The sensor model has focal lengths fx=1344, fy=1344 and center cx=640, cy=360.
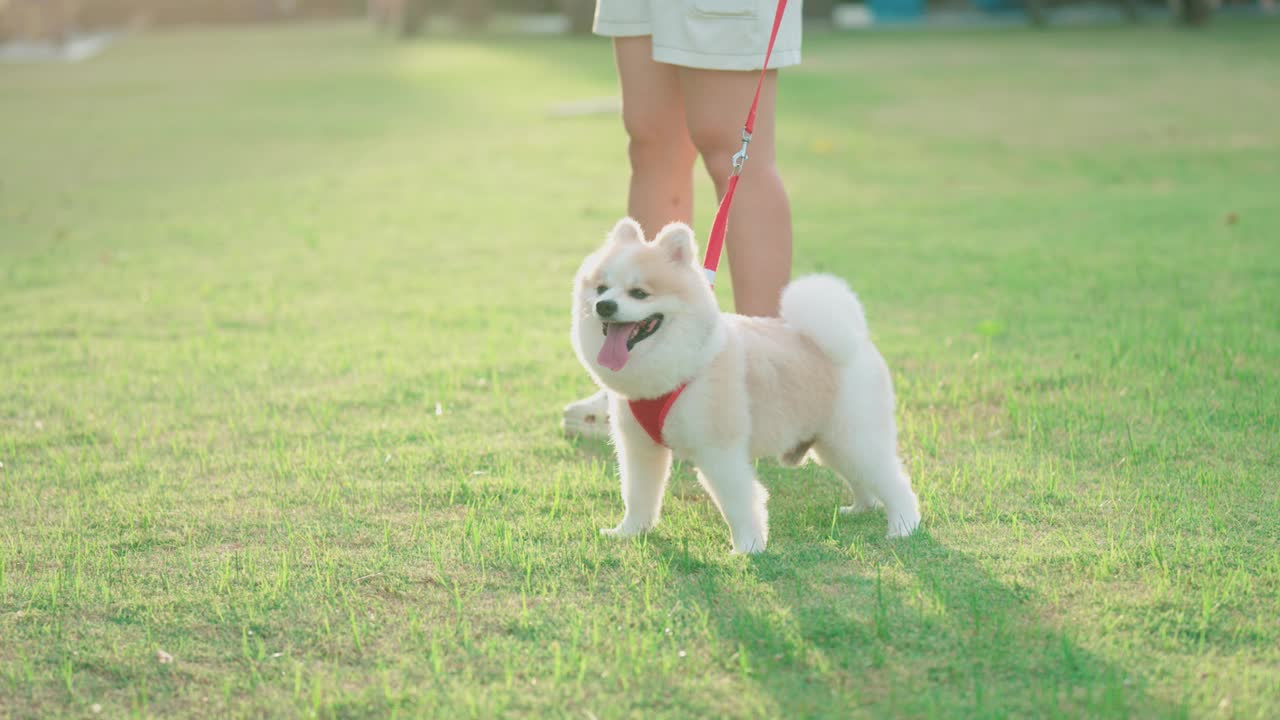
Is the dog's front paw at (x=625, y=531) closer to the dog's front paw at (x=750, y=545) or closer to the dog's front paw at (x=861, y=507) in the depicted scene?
the dog's front paw at (x=750, y=545)

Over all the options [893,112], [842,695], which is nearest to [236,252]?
[842,695]

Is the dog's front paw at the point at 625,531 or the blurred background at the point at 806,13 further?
the blurred background at the point at 806,13

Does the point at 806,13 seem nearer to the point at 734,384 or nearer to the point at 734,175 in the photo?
the point at 734,175

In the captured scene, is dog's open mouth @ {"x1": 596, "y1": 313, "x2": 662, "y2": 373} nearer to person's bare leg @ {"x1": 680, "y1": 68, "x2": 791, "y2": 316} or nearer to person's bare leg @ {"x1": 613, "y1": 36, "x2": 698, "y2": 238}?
person's bare leg @ {"x1": 680, "y1": 68, "x2": 791, "y2": 316}

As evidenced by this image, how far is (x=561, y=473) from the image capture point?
3.94 m

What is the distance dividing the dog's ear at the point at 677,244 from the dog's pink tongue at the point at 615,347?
198mm

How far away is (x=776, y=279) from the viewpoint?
421 cm

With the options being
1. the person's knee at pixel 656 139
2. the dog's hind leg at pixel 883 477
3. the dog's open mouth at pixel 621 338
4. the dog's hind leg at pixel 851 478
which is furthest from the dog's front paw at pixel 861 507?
the person's knee at pixel 656 139

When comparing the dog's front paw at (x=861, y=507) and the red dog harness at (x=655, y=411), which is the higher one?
the red dog harness at (x=655, y=411)

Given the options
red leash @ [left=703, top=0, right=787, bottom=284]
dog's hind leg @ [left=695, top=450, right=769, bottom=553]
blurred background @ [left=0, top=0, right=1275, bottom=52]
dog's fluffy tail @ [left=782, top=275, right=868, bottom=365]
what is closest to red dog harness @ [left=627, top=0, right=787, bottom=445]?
red leash @ [left=703, top=0, right=787, bottom=284]

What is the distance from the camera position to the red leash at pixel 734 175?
373 centimetres

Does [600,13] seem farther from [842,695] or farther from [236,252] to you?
[236,252]

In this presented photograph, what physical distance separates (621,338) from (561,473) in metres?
0.96

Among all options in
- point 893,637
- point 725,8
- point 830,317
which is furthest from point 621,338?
point 725,8
